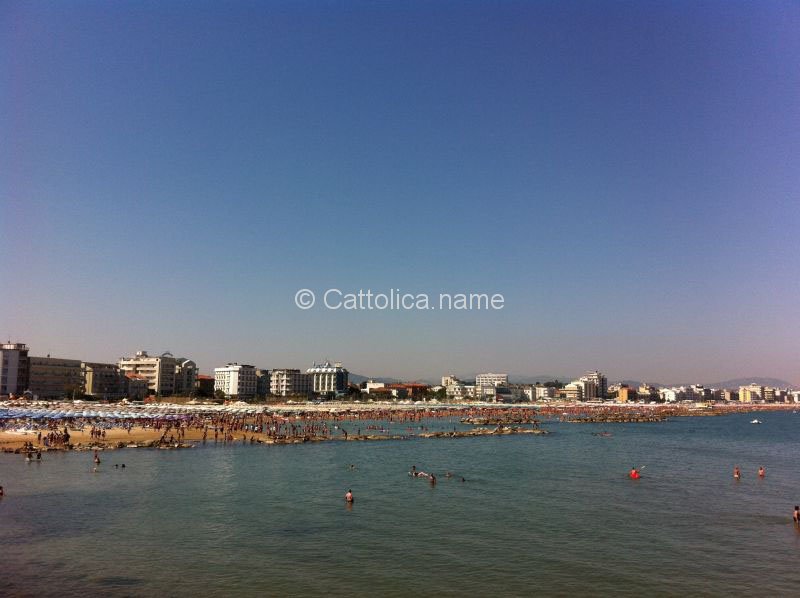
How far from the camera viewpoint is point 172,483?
3822cm

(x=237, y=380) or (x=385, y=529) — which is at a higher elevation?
(x=237, y=380)

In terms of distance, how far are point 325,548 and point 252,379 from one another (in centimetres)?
16212

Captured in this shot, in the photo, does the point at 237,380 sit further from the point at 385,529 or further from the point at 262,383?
the point at 385,529

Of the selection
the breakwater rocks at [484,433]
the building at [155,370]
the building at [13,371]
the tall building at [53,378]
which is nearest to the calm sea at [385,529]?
A: the breakwater rocks at [484,433]

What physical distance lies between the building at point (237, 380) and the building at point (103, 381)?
37.2 meters

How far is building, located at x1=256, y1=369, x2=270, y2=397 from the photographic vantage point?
185 metres

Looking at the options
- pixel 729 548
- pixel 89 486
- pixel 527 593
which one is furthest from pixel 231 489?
pixel 729 548

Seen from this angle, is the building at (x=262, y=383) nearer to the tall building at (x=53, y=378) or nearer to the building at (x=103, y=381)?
the building at (x=103, y=381)

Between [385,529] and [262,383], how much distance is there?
168 m

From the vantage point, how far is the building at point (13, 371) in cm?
11125

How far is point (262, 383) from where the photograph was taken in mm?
189750

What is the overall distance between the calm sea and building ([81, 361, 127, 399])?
3705 inches

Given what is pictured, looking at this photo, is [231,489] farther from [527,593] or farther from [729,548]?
[729,548]

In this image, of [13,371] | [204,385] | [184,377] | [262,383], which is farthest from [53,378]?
[262,383]
